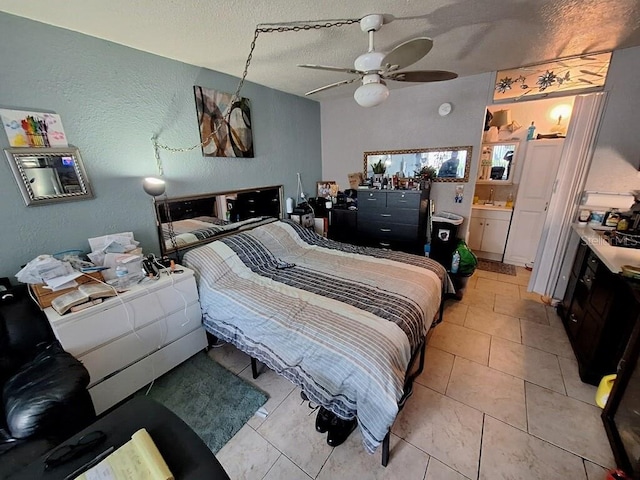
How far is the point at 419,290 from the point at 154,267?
2.00 meters

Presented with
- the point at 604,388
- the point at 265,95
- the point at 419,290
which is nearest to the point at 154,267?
the point at 419,290

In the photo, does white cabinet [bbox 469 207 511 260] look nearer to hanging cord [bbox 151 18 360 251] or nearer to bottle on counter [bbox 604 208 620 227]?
bottle on counter [bbox 604 208 620 227]

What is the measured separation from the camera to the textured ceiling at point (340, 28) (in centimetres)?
149

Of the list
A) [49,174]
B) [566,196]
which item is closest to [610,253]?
[566,196]

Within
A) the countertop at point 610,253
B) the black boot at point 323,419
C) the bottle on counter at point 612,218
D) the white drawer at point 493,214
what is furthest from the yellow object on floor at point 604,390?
the white drawer at point 493,214

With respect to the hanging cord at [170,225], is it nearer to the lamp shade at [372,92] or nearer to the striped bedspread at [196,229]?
the striped bedspread at [196,229]

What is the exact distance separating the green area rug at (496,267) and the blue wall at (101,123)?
12.0ft

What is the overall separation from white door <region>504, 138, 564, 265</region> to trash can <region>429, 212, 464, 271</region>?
104cm

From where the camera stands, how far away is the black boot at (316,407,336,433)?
4.87 ft

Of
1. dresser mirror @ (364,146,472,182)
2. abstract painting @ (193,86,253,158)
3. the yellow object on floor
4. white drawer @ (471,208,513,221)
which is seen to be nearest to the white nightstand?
abstract painting @ (193,86,253,158)

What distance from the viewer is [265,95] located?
303 centimetres

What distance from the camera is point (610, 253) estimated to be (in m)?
1.81

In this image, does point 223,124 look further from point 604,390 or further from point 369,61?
point 604,390

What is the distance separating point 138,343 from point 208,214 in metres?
1.34
